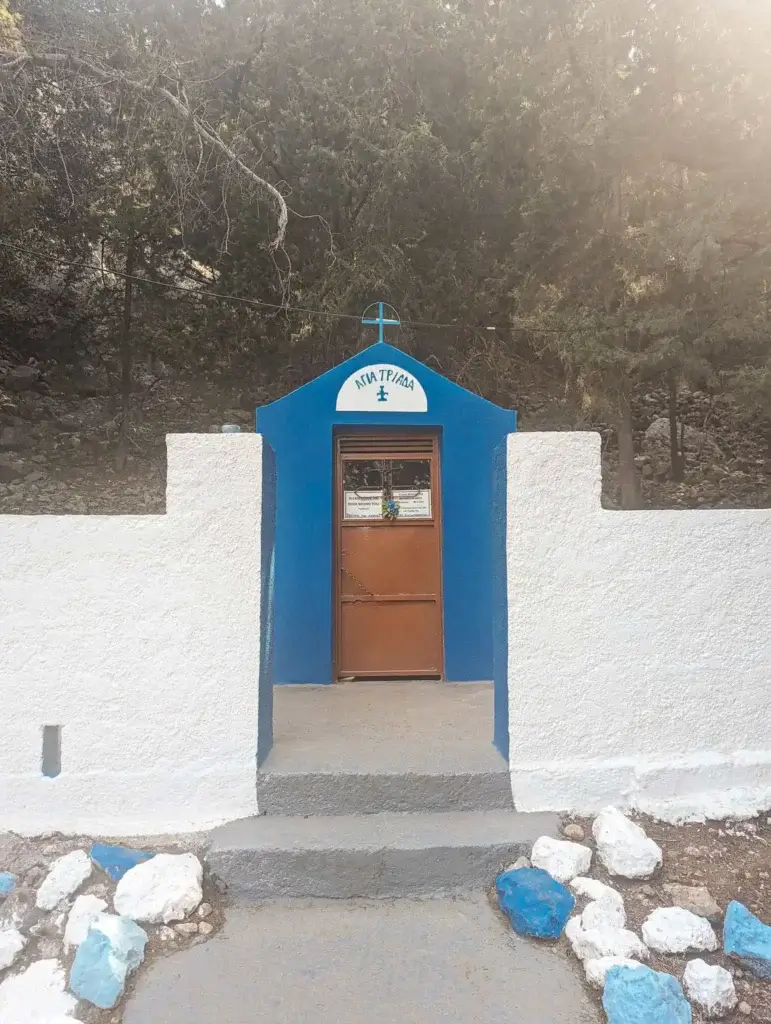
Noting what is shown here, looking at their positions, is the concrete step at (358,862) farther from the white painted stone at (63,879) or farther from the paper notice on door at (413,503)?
the paper notice on door at (413,503)

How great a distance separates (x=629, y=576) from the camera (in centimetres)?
378

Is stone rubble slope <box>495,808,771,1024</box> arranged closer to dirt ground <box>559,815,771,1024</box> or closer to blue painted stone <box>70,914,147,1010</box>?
dirt ground <box>559,815,771,1024</box>

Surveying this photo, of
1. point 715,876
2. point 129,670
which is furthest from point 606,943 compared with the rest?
point 129,670

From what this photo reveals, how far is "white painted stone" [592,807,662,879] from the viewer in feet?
10.5

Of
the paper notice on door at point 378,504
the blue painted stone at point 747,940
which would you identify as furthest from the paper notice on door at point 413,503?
the blue painted stone at point 747,940

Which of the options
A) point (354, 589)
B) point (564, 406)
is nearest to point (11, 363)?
point (564, 406)

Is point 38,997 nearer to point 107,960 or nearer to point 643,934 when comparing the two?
point 107,960

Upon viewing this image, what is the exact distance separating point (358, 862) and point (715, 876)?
1.66 m

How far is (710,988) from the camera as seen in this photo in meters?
2.60

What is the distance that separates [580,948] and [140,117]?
31.1ft

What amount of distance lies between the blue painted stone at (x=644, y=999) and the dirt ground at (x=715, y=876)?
0.15 m

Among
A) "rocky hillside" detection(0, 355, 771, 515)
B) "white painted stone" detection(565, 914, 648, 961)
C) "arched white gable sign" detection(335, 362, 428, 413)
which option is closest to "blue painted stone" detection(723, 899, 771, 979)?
"white painted stone" detection(565, 914, 648, 961)

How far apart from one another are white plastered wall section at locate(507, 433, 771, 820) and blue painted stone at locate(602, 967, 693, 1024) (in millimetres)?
1109

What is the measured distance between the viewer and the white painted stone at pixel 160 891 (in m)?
2.98
